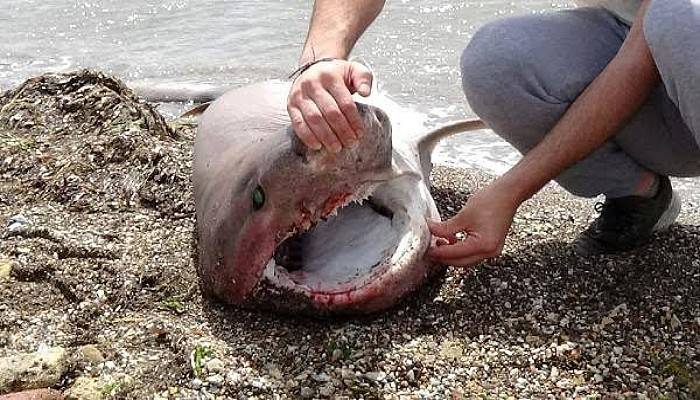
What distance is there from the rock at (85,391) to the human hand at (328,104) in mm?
810

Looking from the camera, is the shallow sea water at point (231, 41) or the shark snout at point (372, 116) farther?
the shallow sea water at point (231, 41)

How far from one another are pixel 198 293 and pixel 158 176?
0.92m

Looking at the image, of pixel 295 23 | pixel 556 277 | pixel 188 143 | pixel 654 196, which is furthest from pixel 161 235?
pixel 295 23

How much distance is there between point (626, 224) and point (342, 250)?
0.96 metres

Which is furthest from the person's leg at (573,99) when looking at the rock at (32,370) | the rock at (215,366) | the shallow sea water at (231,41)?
the shallow sea water at (231,41)

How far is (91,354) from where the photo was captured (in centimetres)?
247

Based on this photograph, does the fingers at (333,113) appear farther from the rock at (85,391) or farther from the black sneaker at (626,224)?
the black sneaker at (626,224)

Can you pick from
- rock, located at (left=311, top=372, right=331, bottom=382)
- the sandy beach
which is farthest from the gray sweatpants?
rock, located at (left=311, top=372, right=331, bottom=382)

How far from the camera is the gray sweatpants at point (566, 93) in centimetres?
279

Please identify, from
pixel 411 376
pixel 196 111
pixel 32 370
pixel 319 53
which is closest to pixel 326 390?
pixel 411 376

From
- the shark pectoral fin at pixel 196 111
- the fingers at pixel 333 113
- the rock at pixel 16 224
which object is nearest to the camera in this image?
the fingers at pixel 333 113

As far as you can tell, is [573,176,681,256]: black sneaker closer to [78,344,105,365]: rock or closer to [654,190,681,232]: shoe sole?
[654,190,681,232]: shoe sole

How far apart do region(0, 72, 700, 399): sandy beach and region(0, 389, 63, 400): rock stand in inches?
1.8

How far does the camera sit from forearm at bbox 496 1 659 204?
2.50 metres
